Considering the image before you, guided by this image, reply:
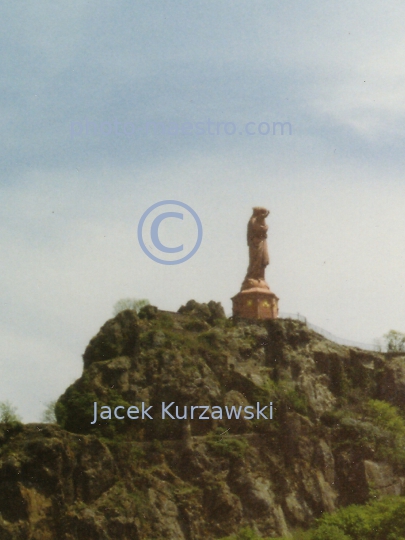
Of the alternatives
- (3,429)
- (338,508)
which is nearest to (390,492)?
(338,508)

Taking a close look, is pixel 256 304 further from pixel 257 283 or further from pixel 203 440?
pixel 203 440

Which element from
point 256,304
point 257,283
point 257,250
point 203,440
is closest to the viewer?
point 203,440

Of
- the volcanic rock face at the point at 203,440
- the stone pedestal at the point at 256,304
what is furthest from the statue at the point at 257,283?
the volcanic rock face at the point at 203,440

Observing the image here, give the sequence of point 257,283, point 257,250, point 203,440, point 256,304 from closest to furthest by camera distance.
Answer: point 203,440, point 256,304, point 257,283, point 257,250

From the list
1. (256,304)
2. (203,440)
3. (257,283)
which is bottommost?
(203,440)

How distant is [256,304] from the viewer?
258 ft

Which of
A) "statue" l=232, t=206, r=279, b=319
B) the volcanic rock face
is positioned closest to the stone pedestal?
"statue" l=232, t=206, r=279, b=319

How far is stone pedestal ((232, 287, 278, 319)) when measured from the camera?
7862 cm

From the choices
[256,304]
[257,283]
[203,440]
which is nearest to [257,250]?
[257,283]

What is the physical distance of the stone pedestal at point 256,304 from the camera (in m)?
78.6

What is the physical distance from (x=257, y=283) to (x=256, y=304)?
6.45 feet

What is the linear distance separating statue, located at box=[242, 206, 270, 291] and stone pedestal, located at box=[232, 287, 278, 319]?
0.76 meters

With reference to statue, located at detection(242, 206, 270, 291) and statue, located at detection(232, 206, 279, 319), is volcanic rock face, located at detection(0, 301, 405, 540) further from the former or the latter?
statue, located at detection(242, 206, 270, 291)

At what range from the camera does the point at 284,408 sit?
7044cm
